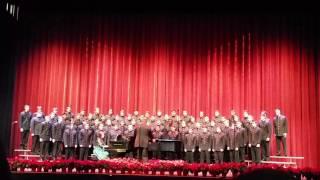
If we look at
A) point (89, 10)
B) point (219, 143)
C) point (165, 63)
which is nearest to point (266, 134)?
point (219, 143)

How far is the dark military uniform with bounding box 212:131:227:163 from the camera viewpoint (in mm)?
13734

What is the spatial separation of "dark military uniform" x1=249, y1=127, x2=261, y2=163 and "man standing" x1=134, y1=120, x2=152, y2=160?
327 cm

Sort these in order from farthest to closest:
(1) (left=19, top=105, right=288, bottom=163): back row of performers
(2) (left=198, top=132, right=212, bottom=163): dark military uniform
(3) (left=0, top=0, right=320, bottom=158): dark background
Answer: (3) (left=0, top=0, right=320, bottom=158): dark background → (2) (left=198, top=132, right=212, bottom=163): dark military uniform → (1) (left=19, top=105, right=288, bottom=163): back row of performers

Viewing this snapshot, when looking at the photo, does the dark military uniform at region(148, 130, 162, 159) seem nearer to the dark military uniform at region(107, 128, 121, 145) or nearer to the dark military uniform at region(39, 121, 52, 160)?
the dark military uniform at region(107, 128, 121, 145)

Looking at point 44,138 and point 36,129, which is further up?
point 36,129

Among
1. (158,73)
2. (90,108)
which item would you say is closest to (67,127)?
(90,108)

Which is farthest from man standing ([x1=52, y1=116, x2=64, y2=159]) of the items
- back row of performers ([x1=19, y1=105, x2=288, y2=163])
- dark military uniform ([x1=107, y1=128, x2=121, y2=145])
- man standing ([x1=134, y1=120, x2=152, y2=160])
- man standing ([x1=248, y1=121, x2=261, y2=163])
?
man standing ([x1=248, y1=121, x2=261, y2=163])

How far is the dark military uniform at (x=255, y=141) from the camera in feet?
43.7

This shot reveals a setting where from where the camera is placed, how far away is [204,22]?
661 inches

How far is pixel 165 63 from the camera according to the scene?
16.8 metres

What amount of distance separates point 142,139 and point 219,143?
2506 mm

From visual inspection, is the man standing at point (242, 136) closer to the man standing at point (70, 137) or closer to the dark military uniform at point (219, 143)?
the dark military uniform at point (219, 143)

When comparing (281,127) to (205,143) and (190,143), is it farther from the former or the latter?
(190,143)

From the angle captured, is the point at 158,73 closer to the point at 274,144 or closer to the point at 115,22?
the point at 115,22
